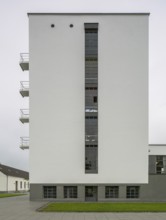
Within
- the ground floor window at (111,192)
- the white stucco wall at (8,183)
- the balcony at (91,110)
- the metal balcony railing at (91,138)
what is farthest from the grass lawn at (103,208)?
the white stucco wall at (8,183)

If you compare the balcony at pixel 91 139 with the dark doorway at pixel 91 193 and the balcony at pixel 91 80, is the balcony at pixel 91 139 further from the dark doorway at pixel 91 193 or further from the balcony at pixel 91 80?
the balcony at pixel 91 80

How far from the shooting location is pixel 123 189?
26078 mm

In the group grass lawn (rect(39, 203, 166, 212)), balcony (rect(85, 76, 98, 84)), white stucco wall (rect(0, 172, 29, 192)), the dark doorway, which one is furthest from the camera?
white stucco wall (rect(0, 172, 29, 192))

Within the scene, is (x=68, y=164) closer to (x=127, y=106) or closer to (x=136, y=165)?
A: (x=136, y=165)

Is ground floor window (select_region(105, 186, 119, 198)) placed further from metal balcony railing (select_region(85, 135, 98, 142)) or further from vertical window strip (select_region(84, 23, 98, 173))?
metal balcony railing (select_region(85, 135, 98, 142))

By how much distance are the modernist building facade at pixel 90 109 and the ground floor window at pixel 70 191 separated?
10 centimetres

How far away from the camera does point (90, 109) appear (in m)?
27.2

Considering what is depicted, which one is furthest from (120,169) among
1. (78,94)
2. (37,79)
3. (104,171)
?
(37,79)

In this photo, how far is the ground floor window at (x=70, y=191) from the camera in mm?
26234

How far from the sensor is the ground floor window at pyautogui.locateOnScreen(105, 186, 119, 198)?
2623 centimetres

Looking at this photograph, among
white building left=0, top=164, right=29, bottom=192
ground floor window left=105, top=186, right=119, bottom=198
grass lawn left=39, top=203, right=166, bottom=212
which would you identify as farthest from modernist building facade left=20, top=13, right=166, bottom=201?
white building left=0, top=164, right=29, bottom=192

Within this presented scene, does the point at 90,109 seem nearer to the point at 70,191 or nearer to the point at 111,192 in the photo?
the point at 70,191

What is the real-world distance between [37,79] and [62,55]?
3730 millimetres

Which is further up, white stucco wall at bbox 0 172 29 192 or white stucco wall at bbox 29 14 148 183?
white stucco wall at bbox 29 14 148 183
